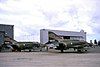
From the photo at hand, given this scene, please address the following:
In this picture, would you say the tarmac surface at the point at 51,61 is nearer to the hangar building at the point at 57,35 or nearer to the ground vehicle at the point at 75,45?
the ground vehicle at the point at 75,45

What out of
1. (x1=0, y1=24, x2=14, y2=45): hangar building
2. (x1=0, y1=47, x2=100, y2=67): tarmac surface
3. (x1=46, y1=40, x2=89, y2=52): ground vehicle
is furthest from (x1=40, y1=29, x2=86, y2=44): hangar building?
(x1=0, y1=47, x2=100, y2=67): tarmac surface

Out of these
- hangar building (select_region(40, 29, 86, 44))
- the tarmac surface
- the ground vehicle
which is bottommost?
the tarmac surface

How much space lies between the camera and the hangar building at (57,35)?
92.7 m

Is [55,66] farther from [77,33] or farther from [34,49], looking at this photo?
[77,33]

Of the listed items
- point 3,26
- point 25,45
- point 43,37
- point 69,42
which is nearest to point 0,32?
point 3,26

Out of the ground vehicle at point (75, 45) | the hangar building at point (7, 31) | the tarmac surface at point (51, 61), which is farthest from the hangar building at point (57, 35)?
the tarmac surface at point (51, 61)

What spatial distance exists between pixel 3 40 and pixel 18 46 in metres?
17.0

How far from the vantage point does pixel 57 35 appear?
324 ft

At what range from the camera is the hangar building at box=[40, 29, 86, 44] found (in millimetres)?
92688

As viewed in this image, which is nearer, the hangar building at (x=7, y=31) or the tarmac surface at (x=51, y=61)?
the tarmac surface at (x=51, y=61)

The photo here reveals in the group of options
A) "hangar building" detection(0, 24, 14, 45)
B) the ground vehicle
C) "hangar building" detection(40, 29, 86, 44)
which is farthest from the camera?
"hangar building" detection(40, 29, 86, 44)

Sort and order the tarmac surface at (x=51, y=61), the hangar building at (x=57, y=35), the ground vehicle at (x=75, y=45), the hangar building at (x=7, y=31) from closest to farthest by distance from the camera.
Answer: the tarmac surface at (x=51, y=61), the ground vehicle at (x=75, y=45), the hangar building at (x=7, y=31), the hangar building at (x=57, y=35)

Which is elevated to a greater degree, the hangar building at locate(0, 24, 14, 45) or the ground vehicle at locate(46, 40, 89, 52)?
the hangar building at locate(0, 24, 14, 45)

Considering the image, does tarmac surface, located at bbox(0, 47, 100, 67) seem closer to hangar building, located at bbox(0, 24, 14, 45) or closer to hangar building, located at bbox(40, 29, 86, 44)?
hangar building, located at bbox(0, 24, 14, 45)
